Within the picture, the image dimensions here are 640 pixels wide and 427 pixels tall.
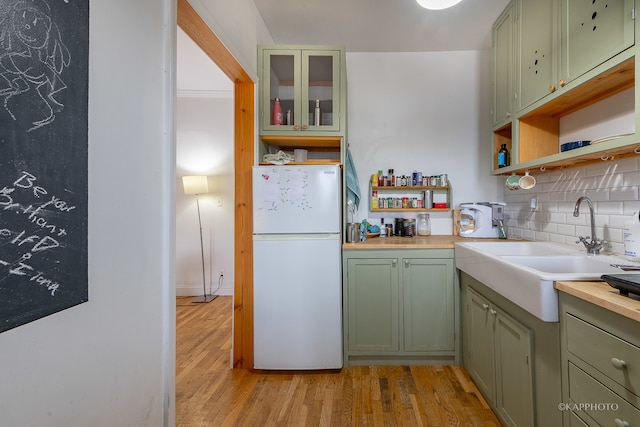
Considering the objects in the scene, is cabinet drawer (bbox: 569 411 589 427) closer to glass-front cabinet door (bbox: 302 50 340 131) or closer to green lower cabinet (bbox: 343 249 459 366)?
green lower cabinet (bbox: 343 249 459 366)

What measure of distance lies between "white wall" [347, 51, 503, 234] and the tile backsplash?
0.52 m

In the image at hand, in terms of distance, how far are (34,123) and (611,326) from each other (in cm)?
167

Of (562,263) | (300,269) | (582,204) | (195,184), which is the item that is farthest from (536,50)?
(195,184)

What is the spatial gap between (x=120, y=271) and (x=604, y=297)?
1.56 m

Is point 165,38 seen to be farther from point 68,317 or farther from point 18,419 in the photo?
point 18,419

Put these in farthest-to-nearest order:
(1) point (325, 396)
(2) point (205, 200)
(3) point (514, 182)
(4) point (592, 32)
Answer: (2) point (205, 200) < (3) point (514, 182) < (1) point (325, 396) < (4) point (592, 32)

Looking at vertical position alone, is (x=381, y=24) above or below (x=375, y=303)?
above

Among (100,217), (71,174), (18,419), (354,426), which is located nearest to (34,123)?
(71,174)

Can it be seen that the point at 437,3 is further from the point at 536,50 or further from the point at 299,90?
the point at 299,90

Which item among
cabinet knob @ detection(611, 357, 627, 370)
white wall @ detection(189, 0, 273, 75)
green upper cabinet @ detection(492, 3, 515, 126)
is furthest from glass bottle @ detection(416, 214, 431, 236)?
white wall @ detection(189, 0, 273, 75)

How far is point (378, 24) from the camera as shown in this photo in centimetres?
228

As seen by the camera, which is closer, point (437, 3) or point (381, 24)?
point (437, 3)

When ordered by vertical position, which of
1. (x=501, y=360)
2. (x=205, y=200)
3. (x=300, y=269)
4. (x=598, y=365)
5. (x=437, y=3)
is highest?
(x=437, y=3)

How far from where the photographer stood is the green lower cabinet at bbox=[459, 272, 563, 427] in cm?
114
